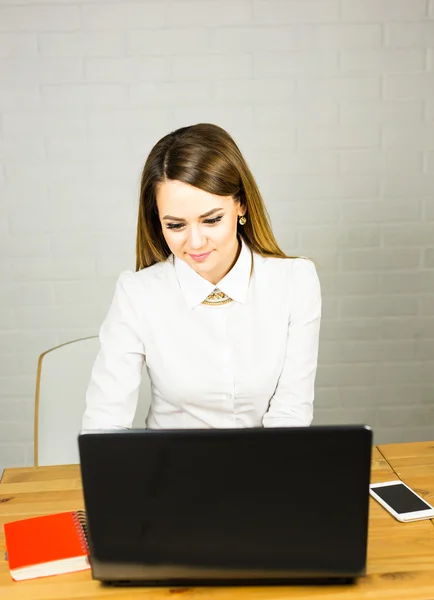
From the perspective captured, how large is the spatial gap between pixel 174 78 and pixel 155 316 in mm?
1348

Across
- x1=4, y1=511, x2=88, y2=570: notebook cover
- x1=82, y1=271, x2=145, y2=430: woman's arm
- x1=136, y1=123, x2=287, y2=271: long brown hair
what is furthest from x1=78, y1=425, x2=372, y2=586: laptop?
x1=136, y1=123, x2=287, y2=271: long brown hair

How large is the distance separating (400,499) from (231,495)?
51cm

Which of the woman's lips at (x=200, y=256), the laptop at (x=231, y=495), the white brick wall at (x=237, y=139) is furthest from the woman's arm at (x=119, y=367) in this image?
the white brick wall at (x=237, y=139)

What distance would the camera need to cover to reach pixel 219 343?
5.53 feet

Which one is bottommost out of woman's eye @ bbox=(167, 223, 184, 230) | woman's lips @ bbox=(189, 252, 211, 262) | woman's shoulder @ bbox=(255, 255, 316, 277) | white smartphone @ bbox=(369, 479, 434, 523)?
white smartphone @ bbox=(369, 479, 434, 523)

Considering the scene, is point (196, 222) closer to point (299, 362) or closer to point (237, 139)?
point (299, 362)

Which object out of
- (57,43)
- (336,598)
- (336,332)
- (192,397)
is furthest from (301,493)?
(57,43)

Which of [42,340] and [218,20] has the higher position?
[218,20]

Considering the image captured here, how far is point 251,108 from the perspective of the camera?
2727 millimetres

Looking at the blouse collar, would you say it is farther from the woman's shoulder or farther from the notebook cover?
the notebook cover

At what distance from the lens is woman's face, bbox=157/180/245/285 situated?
1480 mm

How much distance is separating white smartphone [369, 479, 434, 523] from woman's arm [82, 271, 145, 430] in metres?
0.59

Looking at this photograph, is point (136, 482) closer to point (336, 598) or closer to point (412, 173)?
point (336, 598)

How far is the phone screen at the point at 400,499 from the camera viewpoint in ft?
4.27
